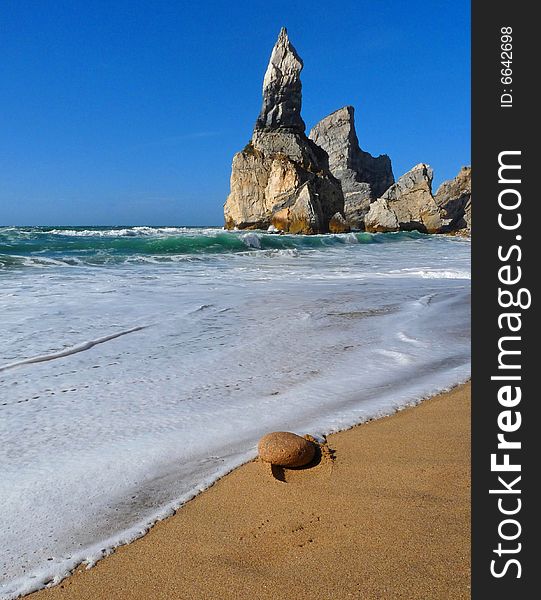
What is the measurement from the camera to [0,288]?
25.0 ft

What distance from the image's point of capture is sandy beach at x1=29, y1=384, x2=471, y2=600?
1239 millimetres

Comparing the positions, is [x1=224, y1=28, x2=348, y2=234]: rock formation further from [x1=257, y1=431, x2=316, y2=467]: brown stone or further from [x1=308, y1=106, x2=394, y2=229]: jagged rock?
[x1=257, y1=431, x2=316, y2=467]: brown stone

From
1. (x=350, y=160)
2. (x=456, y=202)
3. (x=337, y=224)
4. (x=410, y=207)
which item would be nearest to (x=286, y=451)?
(x=337, y=224)

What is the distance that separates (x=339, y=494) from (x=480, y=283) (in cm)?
106

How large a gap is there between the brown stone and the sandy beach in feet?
0.15

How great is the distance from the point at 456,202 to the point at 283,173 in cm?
2141

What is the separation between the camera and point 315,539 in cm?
142

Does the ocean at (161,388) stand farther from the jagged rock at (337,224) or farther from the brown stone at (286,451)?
the jagged rock at (337,224)

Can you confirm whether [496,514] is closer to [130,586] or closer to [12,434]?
[130,586]

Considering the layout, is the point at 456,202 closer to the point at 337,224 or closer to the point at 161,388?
the point at 337,224

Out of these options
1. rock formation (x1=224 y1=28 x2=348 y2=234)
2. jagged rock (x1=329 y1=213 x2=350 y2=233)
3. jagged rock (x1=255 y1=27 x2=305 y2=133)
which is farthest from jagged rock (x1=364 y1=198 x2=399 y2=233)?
jagged rock (x1=255 y1=27 x2=305 y2=133)

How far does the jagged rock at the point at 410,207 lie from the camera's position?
4330cm

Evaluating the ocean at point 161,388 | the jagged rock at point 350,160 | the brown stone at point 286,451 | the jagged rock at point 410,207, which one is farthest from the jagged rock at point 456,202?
the brown stone at point 286,451

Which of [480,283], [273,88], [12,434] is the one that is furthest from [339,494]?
[273,88]
